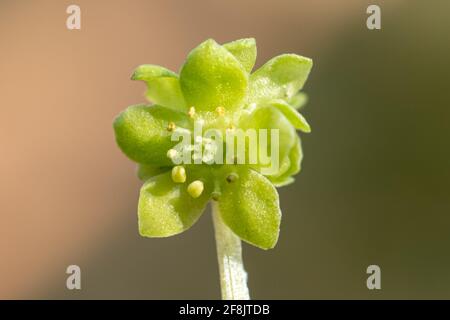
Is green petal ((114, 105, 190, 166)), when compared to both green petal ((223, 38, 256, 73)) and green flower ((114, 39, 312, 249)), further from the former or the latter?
green petal ((223, 38, 256, 73))

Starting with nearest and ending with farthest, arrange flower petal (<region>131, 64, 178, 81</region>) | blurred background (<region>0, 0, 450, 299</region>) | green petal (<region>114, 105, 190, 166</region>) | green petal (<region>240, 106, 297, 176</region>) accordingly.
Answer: green petal (<region>240, 106, 297, 176</region>) < flower petal (<region>131, 64, 178, 81</region>) < green petal (<region>114, 105, 190, 166</region>) < blurred background (<region>0, 0, 450, 299</region>)

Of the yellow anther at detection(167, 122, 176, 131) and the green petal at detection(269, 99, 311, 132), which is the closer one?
the green petal at detection(269, 99, 311, 132)

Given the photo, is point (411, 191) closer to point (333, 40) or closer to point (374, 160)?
point (374, 160)

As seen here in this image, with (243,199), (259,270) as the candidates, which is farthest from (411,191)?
(243,199)

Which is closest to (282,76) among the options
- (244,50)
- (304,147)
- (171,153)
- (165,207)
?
(244,50)

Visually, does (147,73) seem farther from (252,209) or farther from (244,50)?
(252,209)

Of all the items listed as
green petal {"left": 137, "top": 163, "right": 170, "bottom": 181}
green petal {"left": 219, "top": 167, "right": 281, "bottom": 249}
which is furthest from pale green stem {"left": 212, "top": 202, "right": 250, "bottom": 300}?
green petal {"left": 137, "top": 163, "right": 170, "bottom": 181}

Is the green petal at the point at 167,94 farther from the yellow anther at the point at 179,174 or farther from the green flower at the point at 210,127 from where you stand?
the yellow anther at the point at 179,174
